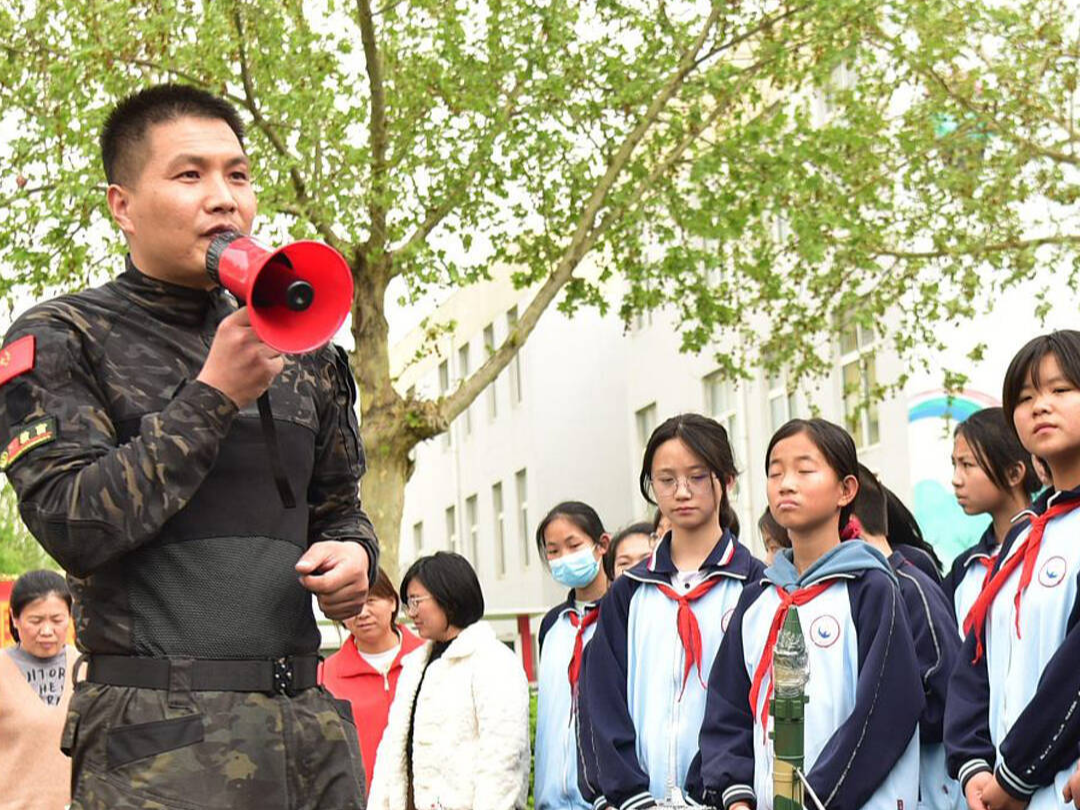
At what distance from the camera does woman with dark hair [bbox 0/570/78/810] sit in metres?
8.70

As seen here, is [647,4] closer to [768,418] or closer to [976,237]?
[976,237]

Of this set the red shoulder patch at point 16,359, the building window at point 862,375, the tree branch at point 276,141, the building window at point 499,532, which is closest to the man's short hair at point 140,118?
the red shoulder patch at point 16,359

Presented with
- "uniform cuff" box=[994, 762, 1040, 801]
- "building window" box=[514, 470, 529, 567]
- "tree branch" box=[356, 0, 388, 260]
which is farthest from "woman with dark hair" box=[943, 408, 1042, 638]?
"building window" box=[514, 470, 529, 567]

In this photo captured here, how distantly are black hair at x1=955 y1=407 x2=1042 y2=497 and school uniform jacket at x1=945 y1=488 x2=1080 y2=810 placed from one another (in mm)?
1808

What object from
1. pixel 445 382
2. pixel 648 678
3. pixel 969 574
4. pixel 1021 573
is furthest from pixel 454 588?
pixel 445 382

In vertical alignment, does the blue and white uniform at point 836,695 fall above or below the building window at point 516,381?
below

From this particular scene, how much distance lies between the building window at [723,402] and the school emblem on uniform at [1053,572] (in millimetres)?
21810

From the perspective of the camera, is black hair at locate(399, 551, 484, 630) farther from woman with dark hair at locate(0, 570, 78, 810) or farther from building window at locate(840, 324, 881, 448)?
building window at locate(840, 324, 881, 448)

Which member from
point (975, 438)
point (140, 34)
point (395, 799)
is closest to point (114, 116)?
point (975, 438)

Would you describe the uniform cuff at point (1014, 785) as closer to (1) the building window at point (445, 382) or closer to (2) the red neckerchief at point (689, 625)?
(2) the red neckerchief at point (689, 625)

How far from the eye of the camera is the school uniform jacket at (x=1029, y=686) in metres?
4.76

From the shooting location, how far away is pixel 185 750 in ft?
10.2

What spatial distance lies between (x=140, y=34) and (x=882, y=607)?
40.3 feet

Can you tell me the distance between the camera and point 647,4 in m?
18.1
